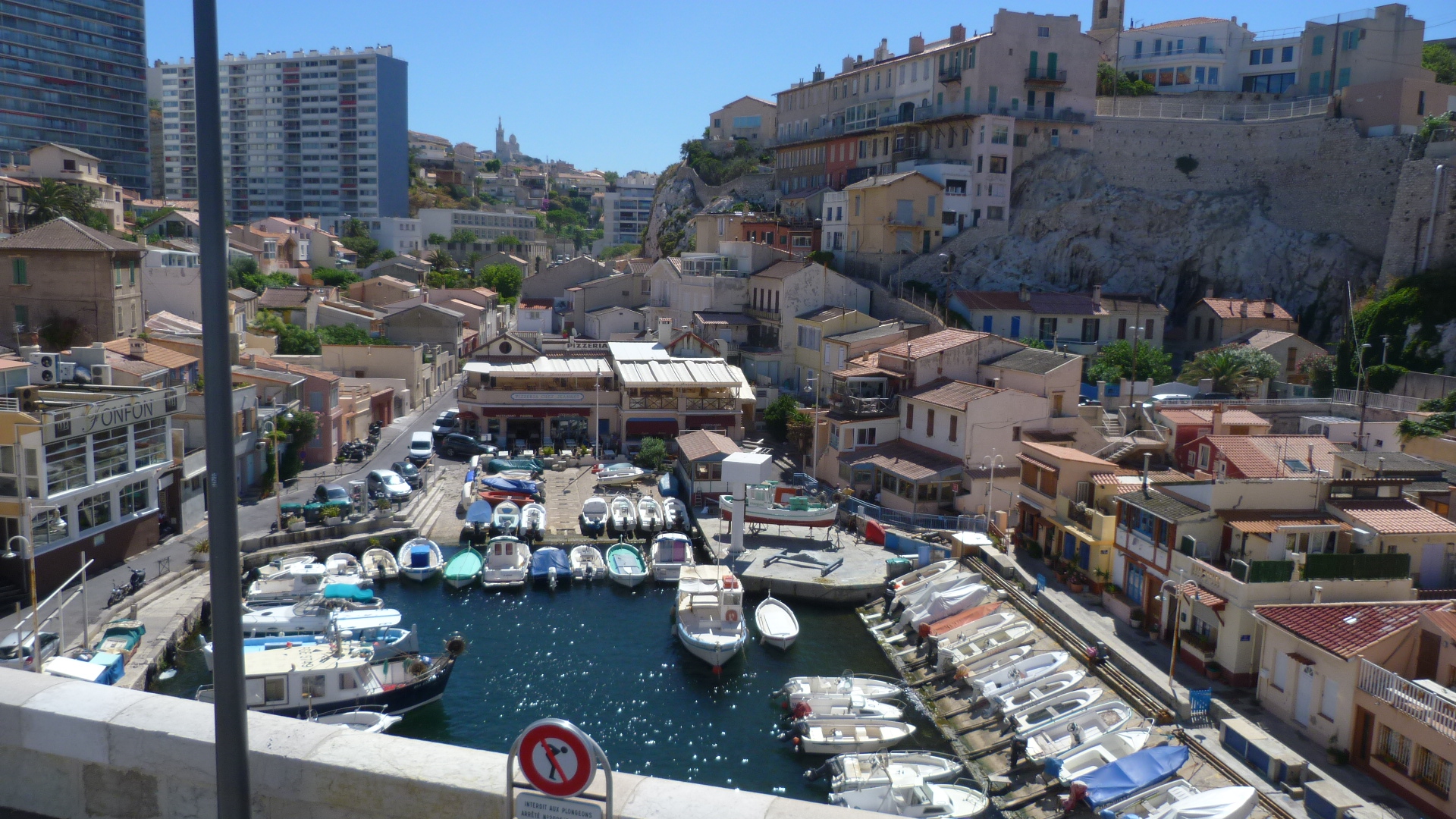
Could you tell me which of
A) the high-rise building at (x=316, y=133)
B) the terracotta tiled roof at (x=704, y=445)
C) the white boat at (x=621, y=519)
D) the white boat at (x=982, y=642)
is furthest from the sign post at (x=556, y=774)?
the high-rise building at (x=316, y=133)

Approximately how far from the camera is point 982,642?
22641 millimetres

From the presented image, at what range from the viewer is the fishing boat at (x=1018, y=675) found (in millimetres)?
20234

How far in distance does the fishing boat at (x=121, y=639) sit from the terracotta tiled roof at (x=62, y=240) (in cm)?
1760

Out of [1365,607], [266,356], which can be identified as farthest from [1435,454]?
[266,356]

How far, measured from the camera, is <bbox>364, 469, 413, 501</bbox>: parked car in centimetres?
3169

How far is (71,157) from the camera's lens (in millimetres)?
63781

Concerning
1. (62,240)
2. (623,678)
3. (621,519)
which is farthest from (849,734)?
(62,240)

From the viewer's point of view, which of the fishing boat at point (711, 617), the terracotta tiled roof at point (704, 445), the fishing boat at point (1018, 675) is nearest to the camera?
the fishing boat at point (1018, 675)

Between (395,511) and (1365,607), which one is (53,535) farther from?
(1365,607)

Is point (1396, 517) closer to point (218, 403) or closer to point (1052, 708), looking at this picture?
point (1052, 708)

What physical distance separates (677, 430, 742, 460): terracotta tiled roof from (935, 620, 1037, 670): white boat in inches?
477

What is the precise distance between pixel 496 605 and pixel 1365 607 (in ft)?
60.3

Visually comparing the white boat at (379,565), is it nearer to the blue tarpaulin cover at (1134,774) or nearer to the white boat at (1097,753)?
the white boat at (1097,753)

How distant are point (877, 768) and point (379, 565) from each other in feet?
50.1
